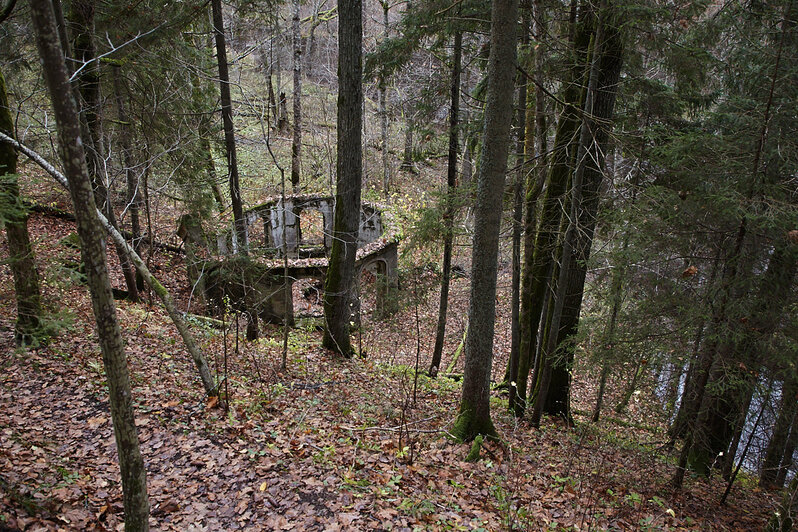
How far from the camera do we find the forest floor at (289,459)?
4.32 meters

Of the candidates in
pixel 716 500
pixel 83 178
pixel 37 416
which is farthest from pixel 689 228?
pixel 37 416

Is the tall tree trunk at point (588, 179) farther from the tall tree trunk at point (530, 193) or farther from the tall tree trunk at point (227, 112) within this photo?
the tall tree trunk at point (227, 112)

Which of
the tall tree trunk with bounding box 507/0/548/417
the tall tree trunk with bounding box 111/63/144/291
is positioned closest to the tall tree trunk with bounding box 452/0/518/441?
the tall tree trunk with bounding box 507/0/548/417

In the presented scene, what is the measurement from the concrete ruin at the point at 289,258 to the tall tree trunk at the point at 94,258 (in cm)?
493

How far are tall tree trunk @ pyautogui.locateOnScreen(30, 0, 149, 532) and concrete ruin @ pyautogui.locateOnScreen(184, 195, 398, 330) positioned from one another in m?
4.93

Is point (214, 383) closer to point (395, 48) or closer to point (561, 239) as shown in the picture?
point (561, 239)

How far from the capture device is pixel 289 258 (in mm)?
16234

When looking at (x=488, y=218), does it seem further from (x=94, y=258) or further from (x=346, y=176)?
(x=94, y=258)

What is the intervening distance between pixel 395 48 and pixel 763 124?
6.22 m

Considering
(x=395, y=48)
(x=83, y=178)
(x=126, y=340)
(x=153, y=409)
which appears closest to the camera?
(x=83, y=178)

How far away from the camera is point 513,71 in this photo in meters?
5.38

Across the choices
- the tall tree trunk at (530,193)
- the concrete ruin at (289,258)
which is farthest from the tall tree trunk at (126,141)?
the tall tree trunk at (530,193)

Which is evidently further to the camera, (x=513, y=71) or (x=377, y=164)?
(x=377, y=164)

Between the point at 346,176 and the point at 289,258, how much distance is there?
8.15 m
